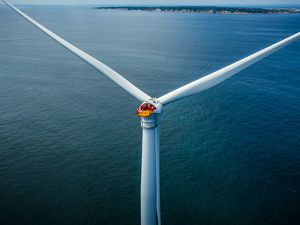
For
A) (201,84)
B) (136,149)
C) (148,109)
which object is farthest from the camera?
(136,149)

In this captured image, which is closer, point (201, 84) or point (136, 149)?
point (201, 84)

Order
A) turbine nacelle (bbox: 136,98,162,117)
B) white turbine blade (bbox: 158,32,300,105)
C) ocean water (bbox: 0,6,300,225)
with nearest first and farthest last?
turbine nacelle (bbox: 136,98,162,117), white turbine blade (bbox: 158,32,300,105), ocean water (bbox: 0,6,300,225)

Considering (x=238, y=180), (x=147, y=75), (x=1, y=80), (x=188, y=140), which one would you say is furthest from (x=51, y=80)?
(x=238, y=180)

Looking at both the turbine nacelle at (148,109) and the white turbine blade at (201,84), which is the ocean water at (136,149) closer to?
the white turbine blade at (201,84)

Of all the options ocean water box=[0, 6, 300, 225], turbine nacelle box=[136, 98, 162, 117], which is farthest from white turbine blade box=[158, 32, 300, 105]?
ocean water box=[0, 6, 300, 225]

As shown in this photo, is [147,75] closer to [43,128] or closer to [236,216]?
[43,128]

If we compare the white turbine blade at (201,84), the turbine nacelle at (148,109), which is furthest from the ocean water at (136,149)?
the turbine nacelle at (148,109)

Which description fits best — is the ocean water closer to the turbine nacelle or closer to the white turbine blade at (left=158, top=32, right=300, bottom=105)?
the white turbine blade at (left=158, top=32, right=300, bottom=105)

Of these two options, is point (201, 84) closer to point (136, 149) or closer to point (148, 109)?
point (148, 109)

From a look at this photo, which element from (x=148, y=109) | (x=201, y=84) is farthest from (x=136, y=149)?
(x=148, y=109)
